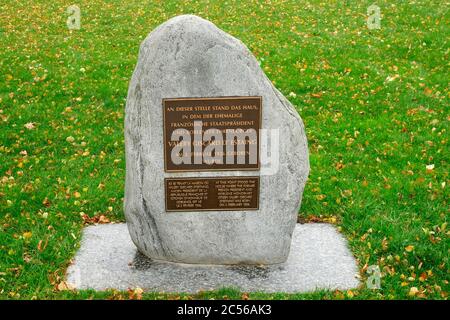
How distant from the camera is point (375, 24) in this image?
15398 mm

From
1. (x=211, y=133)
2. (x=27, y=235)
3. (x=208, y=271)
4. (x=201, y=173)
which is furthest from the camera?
(x=27, y=235)

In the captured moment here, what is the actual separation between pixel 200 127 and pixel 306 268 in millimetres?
1861

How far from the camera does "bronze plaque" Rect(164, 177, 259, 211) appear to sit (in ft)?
20.1

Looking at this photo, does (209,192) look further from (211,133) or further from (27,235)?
(27,235)

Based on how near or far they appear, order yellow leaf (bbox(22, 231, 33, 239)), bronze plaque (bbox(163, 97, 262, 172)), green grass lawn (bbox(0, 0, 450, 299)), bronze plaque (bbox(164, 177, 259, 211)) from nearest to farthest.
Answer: bronze plaque (bbox(163, 97, 262, 172)), bronze plaque (bbox(164, 177, 259, 211)), green grass lawn (bbox(0, 0, 450, 299)), yellow leaf (bbox(22, 231, 33, 239))

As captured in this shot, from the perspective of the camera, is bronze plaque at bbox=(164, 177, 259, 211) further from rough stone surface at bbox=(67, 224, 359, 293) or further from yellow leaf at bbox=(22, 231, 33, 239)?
yellow leaf at bbox=(22, 231, 33, 239)

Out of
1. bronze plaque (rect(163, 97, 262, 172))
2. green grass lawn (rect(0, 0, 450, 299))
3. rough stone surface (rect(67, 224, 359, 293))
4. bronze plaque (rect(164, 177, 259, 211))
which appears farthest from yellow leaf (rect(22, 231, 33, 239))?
bronze plaque (rect(163, 97, 262, 172))

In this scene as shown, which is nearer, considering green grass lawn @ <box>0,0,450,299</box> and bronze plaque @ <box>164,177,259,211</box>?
bronze plaque @ <box>164,177,259,211</box>

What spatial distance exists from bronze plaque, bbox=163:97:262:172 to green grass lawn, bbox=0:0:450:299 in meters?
Result: 1.29

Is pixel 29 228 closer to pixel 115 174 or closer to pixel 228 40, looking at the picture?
pixel 115 174

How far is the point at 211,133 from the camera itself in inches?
234

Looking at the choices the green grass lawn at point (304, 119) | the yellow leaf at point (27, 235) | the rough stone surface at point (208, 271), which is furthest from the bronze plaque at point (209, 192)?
the yellow leaf at point (27, 235)

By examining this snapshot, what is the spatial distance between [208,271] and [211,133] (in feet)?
4.74

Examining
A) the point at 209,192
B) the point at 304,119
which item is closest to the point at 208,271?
the point at 209,192
